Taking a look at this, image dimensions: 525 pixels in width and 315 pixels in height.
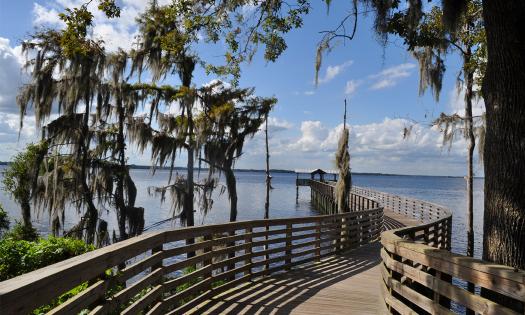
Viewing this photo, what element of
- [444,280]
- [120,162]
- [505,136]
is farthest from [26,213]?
[505,136]

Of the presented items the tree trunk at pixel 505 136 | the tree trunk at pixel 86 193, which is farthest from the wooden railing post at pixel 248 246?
the tree trunk at pixel 86 193

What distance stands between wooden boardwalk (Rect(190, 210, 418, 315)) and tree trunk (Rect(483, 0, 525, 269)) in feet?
5.66

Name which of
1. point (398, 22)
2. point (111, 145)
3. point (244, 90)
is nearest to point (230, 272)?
point (398, 22)

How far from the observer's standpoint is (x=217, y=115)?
1691 centimetres

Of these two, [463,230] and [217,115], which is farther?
[463,230]

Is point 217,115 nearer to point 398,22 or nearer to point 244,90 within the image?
point 244,90

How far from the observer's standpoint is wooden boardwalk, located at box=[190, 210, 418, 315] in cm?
560

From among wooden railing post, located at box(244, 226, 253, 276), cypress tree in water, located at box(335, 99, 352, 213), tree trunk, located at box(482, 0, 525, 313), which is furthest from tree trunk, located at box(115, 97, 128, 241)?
A: tree trunk, located at box(482, 0, 525, 313)

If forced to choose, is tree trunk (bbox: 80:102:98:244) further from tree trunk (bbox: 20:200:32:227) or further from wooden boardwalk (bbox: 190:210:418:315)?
wooden boardwalk (bbox: 190:210:418:315)

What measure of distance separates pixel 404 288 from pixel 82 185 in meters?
13.7

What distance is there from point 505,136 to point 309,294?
11.4 ft

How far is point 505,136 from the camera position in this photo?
426cm

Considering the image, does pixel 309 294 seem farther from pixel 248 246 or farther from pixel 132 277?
pixel 132 277

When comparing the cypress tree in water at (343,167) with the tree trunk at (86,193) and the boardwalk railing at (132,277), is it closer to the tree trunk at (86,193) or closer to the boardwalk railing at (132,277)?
the boardwalk railing at (132,277)
